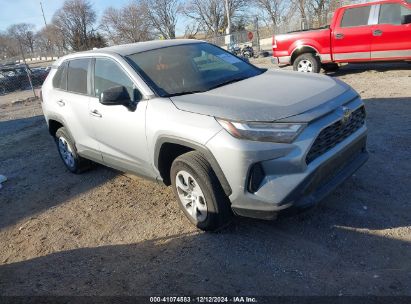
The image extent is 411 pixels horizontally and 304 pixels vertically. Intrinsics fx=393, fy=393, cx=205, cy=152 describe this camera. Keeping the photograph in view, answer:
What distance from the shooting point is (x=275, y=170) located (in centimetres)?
302

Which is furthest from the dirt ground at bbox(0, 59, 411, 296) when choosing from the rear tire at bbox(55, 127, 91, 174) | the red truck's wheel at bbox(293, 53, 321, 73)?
the red truck's wheel at bbox(293, 53, 321, 73)

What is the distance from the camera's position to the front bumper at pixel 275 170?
2.99m

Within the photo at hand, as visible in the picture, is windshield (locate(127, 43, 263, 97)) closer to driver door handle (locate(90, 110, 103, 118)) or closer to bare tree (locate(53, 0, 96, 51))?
driver door handle (locate(90, 110, 103, 118))

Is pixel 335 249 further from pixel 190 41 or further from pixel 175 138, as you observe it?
pixel 190 41

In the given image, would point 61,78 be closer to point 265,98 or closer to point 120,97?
point 120,97

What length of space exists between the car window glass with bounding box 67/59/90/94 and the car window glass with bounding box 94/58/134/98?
0.30 meters

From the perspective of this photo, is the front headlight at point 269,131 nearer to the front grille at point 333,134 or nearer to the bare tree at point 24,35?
the front grille at point 333,134

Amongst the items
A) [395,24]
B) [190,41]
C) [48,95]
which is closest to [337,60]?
[395,24]

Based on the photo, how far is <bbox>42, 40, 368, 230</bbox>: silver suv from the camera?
303 cm

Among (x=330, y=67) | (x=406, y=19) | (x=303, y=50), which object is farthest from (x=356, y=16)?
(x=330, y=67)

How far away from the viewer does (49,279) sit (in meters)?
3.43

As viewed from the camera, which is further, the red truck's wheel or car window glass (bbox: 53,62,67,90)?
the red truck's wheel

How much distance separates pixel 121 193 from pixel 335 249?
280 cm

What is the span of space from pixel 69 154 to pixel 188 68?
2.58 meters
